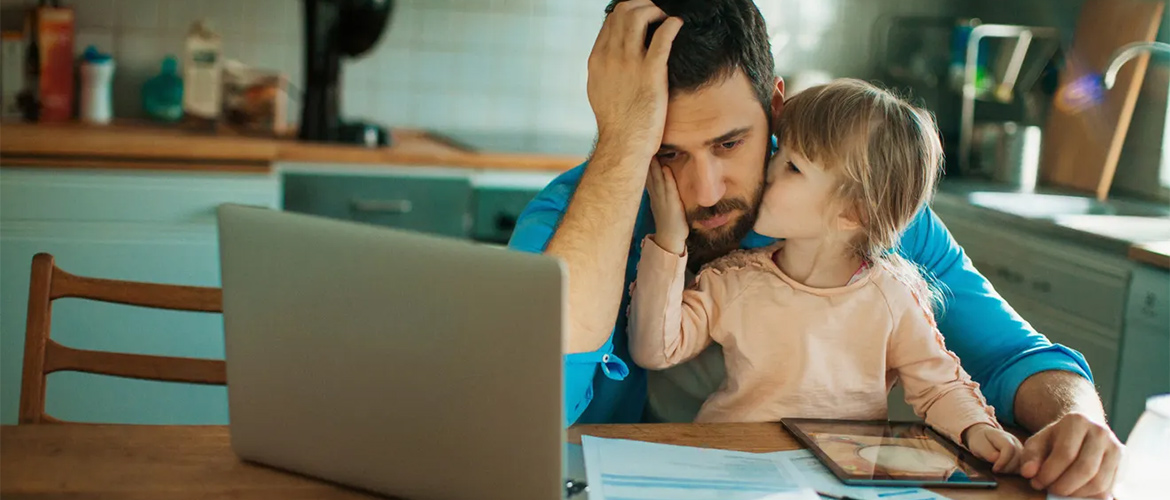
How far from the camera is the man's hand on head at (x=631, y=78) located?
1.48 meters

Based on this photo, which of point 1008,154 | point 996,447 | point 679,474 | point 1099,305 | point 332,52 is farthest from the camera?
point 1008,154

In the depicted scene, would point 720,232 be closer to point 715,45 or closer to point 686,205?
point 686,205

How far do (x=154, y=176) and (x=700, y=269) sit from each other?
1.63 metres

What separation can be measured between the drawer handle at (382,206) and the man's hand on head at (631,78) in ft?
4.47

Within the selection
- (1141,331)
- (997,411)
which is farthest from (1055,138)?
(997,411)

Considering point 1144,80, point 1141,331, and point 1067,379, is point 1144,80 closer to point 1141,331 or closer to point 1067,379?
point 1141,331

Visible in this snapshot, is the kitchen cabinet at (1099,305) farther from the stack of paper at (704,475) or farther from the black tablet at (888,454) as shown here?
the stack of paper at (704,475)

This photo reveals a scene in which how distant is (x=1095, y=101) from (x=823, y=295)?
83.6 inches

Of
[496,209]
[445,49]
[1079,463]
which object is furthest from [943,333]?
[445,49]

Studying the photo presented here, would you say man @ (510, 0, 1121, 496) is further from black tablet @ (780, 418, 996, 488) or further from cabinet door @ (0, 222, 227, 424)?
cabinet door @ (0, 222, 227, 424)

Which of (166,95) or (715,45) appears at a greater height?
(715,45)

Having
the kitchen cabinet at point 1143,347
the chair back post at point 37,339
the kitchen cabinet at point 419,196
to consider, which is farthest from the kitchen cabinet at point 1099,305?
the chair back post at point 37,339

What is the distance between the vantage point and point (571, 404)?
1.41 metres

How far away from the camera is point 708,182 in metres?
1.50
